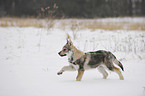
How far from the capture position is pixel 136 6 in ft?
85.6

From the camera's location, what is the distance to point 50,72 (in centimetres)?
425

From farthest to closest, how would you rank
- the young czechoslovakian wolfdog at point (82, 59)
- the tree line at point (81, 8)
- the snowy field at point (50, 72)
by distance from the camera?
1. the tree line at point (81, 8)
2. the young czechoslovakian wolfdog at point (82, 59)
3. the snowy field at point (50, 72)

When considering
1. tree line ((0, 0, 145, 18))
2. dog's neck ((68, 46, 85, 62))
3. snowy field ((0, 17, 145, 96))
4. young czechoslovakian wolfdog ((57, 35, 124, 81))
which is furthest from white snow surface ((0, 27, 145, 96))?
tree line ((0, 0, 145, 18))

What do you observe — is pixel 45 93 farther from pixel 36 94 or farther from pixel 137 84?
pixel 137 84

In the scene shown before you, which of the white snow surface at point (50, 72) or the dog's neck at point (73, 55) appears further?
the dog's neck at point (73, 55)

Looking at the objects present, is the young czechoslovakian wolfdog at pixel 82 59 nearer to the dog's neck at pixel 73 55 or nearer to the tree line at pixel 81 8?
the dog's neck at pixel 73 55

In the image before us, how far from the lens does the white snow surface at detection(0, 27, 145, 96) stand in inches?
117

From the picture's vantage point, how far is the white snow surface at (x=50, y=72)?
296 centimetres

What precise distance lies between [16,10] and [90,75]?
62.3ft

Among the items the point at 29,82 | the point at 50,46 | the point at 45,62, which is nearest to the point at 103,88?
the point at 29,82

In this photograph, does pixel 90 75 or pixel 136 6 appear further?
pixel 136 6

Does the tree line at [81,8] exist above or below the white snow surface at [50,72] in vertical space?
above

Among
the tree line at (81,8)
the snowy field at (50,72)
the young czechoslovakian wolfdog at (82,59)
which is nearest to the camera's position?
the snowy field at (50,72)

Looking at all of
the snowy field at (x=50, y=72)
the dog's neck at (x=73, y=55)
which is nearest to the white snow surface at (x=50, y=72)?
the snowy field at (x=50, y=72)
